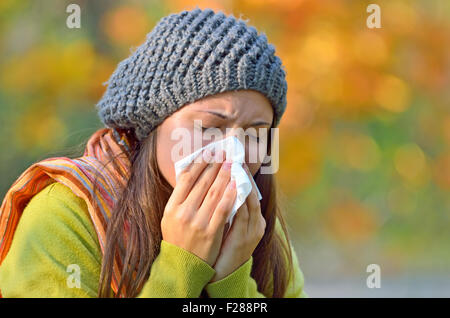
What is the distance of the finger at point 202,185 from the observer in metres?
1.72

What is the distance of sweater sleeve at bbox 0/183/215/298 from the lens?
1600 mm

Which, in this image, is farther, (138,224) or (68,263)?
(138,224)

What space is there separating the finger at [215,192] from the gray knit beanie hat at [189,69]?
0.89 ft

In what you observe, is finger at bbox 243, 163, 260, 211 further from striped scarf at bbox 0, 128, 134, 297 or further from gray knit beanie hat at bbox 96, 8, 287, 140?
striped scarf at bbox 0, 128, 134, 297

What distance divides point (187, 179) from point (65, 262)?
464 mm

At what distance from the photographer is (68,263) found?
1.65m

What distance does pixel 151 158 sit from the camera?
1902 mm

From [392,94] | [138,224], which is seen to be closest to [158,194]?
[138,224]

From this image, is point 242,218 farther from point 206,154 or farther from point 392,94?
point 392,94

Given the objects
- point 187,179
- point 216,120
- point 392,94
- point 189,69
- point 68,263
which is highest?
point 392,94
